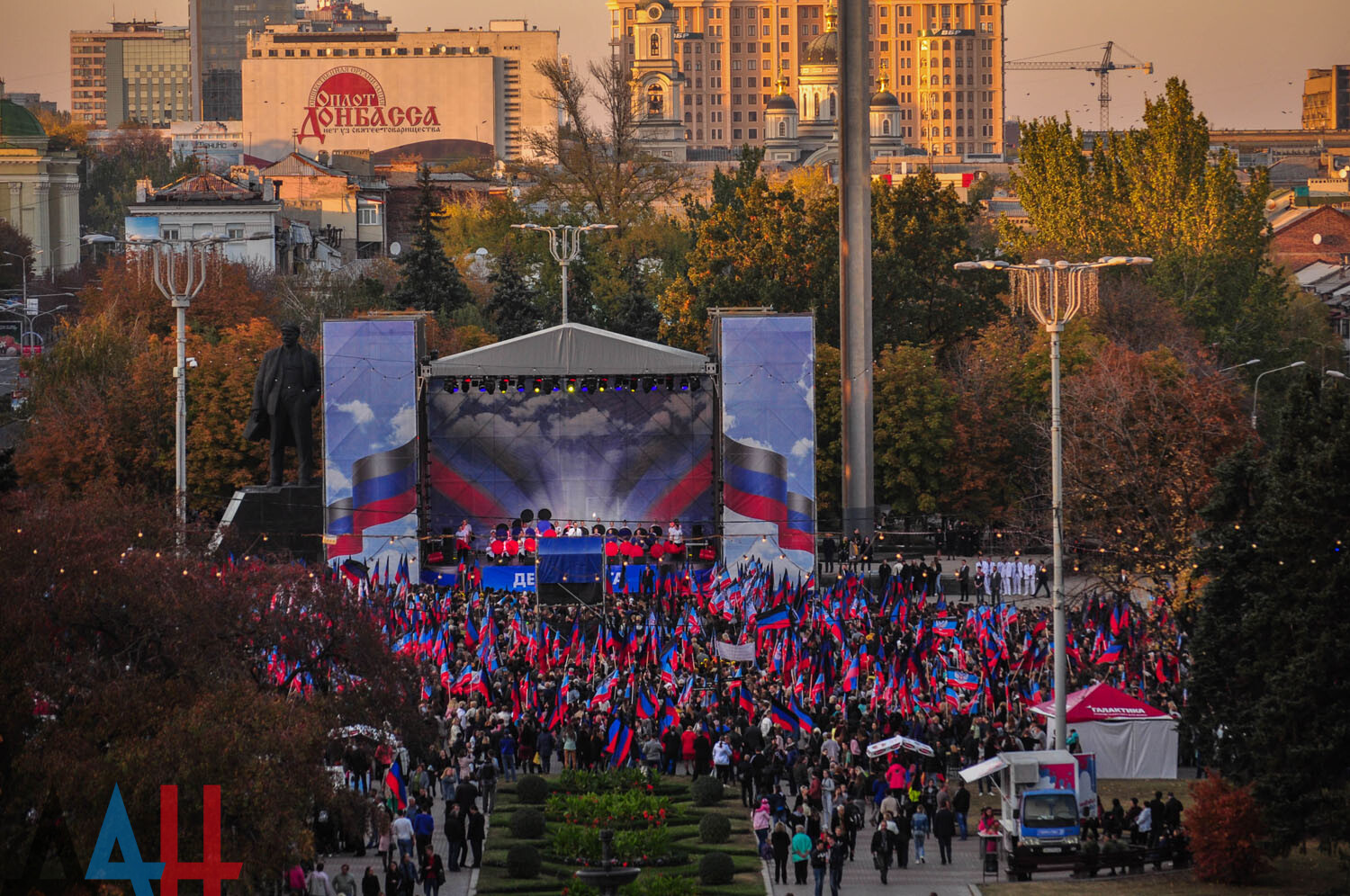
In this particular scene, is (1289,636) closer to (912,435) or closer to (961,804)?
(961,804)

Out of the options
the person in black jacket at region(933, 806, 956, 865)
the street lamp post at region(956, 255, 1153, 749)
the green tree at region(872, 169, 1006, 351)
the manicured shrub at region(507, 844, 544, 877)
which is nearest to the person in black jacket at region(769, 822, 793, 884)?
the person in black jacket at region(933, 806, 956, 865)

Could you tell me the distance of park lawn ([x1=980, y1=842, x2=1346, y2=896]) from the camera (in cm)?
2567

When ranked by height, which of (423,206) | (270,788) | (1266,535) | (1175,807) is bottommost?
(1175,807)

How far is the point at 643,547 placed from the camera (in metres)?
47.3

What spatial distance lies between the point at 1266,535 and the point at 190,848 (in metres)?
14.2

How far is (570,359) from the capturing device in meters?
48.0

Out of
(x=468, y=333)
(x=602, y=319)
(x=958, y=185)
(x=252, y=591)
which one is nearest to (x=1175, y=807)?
(x=252, y=591)

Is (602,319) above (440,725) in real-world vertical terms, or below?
above

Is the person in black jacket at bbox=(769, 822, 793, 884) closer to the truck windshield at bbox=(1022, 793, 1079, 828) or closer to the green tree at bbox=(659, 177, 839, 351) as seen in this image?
the truck windshield at bbox=(1022, 793, 1079, 828)

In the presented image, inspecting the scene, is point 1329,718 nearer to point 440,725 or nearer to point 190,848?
point 440,725

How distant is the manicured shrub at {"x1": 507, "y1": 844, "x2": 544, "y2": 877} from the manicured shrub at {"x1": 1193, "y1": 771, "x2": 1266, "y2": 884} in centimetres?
782

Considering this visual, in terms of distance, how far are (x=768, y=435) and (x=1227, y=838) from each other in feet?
76.0

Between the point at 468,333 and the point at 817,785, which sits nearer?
the point at 817,785

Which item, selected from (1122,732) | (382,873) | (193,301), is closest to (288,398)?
(193,301)
